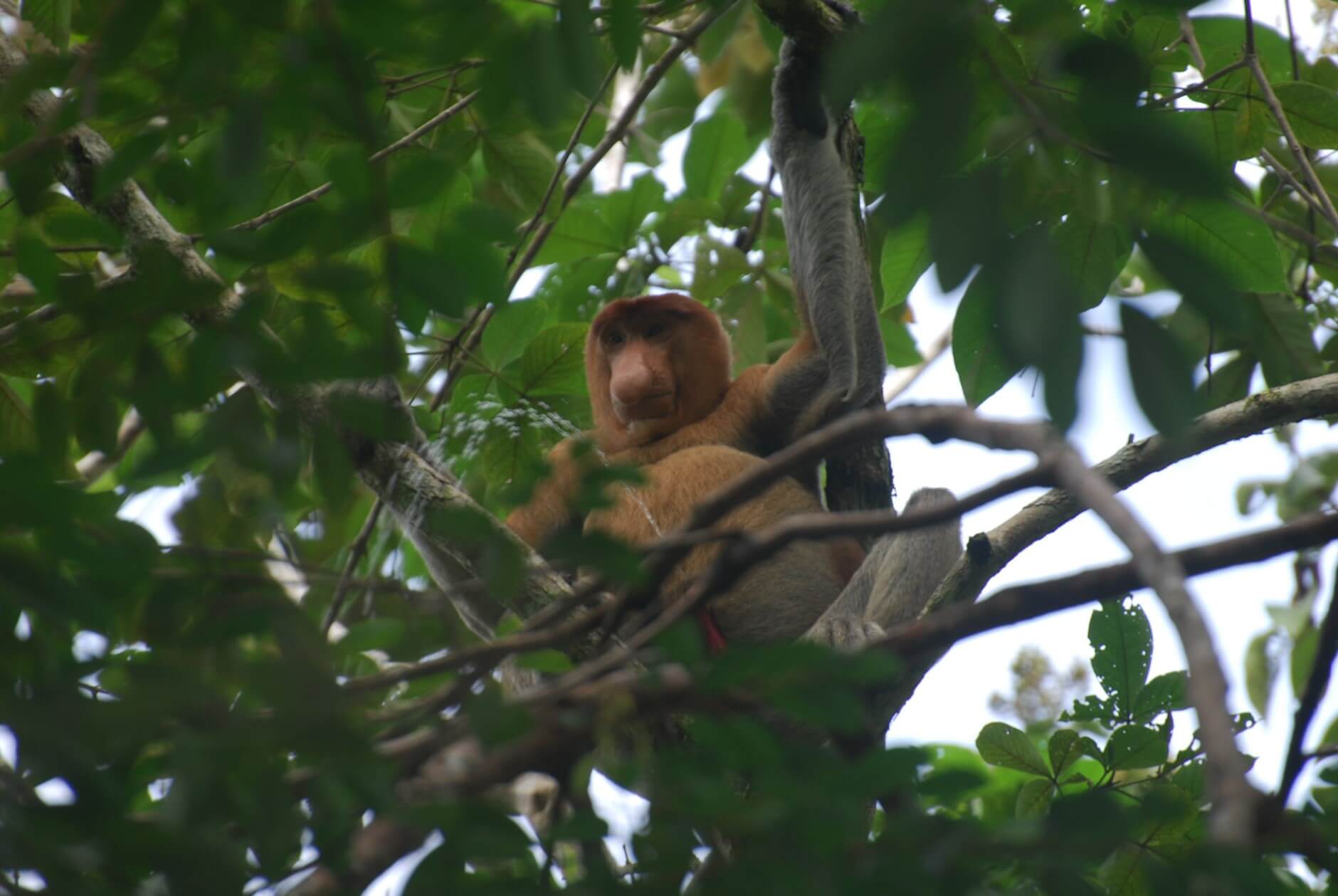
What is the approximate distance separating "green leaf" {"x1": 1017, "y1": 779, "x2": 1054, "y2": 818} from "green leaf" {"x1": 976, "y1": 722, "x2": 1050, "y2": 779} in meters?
0.12

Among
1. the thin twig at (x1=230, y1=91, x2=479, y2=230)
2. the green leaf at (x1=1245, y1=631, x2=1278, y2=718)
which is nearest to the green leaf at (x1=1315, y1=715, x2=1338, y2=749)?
the green leaf at (x1=1245, y1=631, x2=1278, y2=718)

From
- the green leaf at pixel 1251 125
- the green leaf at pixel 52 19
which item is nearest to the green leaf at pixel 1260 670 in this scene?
the green leaf at pixel 1251 125

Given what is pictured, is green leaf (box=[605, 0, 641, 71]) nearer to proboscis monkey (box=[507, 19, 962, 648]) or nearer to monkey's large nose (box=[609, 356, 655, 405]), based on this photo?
proboscis monkey (box=[507, 19, 962, 648])

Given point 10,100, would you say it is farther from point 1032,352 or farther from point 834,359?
point 834,359

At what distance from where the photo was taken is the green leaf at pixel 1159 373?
1305mm

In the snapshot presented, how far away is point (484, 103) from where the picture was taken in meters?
1.87

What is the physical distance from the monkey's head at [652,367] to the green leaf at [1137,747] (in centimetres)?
224

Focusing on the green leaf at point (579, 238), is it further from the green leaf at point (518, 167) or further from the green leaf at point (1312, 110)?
the green leaf at point (1312, 110)

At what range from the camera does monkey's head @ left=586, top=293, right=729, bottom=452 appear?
184 inches

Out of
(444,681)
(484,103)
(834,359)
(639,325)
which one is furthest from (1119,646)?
(639,325)

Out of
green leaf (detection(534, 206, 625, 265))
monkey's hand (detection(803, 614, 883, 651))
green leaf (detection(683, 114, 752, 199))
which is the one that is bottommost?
monkey's hand (detection(803, 614, 883, 651))

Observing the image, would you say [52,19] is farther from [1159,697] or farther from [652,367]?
[1159,697]

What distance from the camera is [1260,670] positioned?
19.7ft

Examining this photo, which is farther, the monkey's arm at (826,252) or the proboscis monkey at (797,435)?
the monkey's arm at (826,252)
